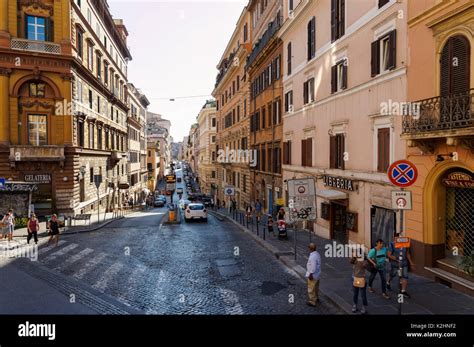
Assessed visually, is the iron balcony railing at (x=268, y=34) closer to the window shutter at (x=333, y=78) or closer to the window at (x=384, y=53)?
the window shutter at (x=333, y=78)

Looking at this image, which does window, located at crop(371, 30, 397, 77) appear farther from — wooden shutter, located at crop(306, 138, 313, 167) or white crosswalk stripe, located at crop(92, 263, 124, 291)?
white crosswalk stripe, located at crop(92, 263, 124, 291)

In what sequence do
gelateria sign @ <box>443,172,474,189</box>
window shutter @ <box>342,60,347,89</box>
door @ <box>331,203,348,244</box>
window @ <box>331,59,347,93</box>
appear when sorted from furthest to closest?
door @ <box>331,203,348,244</box> < window @ <box>331,59,347,93</box> < window shutter @ <box>342,60,347,89</box> < gelateria sign @ <box>443,172,474,189</box>

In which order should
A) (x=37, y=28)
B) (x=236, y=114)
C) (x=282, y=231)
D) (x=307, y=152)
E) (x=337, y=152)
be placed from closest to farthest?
(x=337, y=152)
(x=282, y=231)
(x=307, y=152)
(x=37, y=28)
(x=236, y=114)

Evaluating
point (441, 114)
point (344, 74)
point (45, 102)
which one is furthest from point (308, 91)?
point (45, 102)

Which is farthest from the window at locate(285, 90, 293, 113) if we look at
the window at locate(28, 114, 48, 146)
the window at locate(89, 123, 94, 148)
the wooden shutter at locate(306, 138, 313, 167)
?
the window at locate(89, 123, 94, 148)

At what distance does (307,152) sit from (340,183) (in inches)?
214

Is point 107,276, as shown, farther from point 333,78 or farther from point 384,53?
point 333,78

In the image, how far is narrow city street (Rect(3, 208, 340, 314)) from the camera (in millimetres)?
9875

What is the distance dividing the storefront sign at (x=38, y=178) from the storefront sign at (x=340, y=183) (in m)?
21.1

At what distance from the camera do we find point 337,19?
Result: 18391mm

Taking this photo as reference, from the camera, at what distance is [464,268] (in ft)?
33.8

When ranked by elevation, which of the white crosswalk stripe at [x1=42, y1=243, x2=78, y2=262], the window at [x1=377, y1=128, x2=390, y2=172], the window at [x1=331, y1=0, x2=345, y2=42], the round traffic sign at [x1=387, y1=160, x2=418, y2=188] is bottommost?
the white crosswalk stripe at [x1=42, y1=243, x2=78, y2=262]
